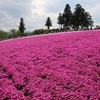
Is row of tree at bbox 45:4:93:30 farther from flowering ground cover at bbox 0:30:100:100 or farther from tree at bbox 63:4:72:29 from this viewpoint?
→ flowering ground cover at bbox 0:30:100:100

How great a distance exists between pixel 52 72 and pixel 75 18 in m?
68.7

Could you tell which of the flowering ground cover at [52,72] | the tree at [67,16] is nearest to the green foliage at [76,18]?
the tree at [67,16]

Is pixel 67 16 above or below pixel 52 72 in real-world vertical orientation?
above

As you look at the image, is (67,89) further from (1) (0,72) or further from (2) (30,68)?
(1) (0,72)

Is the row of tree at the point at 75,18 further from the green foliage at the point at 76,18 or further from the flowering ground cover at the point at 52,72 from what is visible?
the flowering ground cover at the point at 52,72

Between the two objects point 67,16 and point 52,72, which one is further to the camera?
point 67,16

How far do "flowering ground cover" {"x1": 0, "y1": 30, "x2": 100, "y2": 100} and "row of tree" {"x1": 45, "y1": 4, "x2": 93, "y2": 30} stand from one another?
61.6 metres

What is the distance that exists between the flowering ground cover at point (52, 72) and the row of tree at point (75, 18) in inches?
2426

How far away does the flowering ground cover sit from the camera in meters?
10.9

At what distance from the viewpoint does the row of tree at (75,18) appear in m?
79.8

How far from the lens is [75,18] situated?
80312 mm

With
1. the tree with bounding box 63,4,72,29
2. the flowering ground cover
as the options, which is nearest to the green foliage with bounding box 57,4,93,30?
the tree with bounding box 63,4,72,29

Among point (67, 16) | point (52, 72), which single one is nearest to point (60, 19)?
point (67, 16)

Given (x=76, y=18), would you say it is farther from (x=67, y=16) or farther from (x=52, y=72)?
(x=52, y=72)
